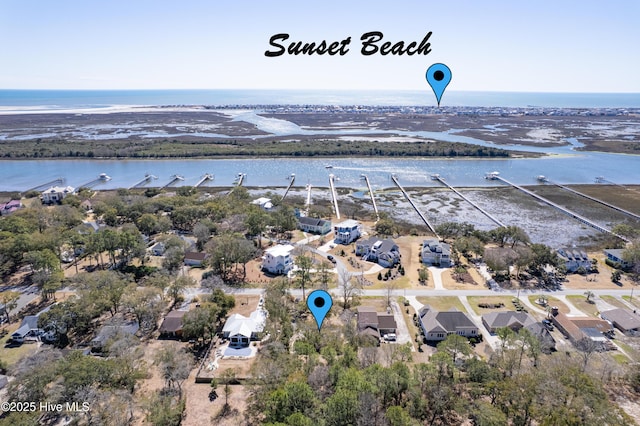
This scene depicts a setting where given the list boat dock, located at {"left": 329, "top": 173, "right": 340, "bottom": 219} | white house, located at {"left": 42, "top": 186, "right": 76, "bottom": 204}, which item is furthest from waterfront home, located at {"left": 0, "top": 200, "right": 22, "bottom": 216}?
boat dock, located at {"left": 329, "top": 173, "right": 340, "bottom": 219}

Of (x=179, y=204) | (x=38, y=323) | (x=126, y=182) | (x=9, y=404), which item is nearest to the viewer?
(x=9, y=404)

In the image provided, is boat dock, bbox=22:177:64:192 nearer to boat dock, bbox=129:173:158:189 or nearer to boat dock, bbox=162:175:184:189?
boat dock, bbox=129:173:158:189

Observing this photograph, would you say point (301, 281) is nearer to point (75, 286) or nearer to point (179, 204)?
point (75, 286)

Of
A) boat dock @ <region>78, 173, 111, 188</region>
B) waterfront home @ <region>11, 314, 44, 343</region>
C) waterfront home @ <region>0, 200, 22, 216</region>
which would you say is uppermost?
boat dock @ <region>78, 173, 111, 188</region>

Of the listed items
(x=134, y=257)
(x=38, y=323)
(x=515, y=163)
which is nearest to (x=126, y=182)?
(x=134, y=257)

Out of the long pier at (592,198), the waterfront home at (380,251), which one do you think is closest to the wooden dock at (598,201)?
the long pier at (592,198)

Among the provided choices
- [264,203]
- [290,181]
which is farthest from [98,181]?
[264,203]
